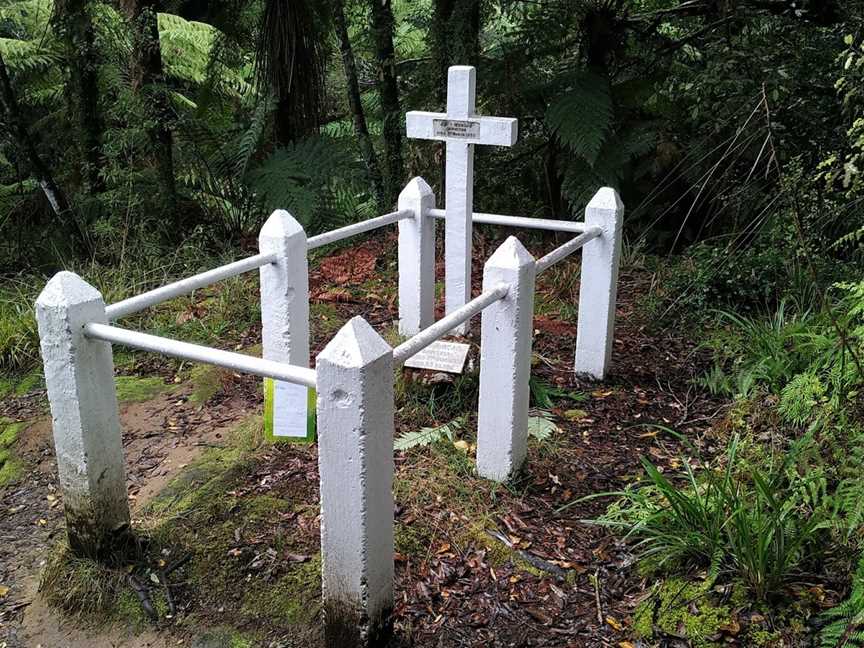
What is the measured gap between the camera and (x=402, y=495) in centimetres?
324

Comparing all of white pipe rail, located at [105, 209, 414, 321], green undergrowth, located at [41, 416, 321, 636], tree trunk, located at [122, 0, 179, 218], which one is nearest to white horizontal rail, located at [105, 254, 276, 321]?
white pipe rail, located at [105, 209, 414, 321]

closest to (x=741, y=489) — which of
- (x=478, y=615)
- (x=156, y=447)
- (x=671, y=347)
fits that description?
(x=478, y=615)

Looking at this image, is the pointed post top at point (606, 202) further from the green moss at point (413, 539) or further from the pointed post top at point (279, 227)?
the green moss at point (413, 539)

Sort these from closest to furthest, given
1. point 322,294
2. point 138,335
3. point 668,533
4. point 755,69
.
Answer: point 138,335 < point 668,533 < point 755,69 < point 322,294

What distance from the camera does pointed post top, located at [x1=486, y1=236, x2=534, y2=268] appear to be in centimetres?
321

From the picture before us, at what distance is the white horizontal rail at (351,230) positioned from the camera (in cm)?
411

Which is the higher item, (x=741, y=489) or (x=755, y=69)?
(x=755, y=69)

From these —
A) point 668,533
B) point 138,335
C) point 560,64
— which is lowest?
point 668,533

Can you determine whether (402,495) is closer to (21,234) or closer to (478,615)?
(478,615)

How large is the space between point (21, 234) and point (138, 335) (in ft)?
17.1

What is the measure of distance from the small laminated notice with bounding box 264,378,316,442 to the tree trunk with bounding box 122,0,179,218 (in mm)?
4087

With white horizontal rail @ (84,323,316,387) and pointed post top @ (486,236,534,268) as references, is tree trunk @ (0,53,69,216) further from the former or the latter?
pointed post top @ (486,236,534,268)

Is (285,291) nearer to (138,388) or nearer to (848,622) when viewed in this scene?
(138,388)

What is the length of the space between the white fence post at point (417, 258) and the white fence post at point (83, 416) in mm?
2413
